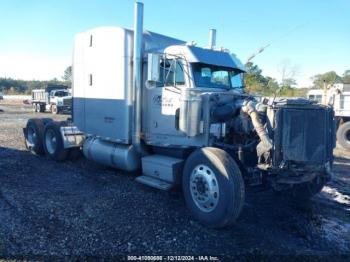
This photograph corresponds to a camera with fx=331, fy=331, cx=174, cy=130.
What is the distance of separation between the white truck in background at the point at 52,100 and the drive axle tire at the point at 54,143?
67.2ft

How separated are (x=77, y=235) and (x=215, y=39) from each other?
19.5 feet

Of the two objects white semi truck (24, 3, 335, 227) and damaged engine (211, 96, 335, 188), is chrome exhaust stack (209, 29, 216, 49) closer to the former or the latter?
white semi truck (24, 3, 335, 227)

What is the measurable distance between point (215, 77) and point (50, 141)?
5.72 meters

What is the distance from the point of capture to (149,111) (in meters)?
7.15

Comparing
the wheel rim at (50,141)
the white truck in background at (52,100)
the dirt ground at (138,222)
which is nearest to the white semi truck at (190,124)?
the dirt ground at (138,222)

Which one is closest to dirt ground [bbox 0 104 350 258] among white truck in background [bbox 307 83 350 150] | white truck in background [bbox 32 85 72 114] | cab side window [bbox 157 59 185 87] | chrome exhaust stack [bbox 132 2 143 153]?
chrome exhaust stack [bbox 132 2 143 153]

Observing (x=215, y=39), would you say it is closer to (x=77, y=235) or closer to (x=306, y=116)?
(x=306, y=116)

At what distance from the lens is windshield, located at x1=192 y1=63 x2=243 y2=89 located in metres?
6.51

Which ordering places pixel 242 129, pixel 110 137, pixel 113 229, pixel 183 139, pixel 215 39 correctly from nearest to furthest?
1. pixel 113 229
2. pixel 242 129
3. pixel 183 139
4. pixel 110 137
5. pixel 215 39

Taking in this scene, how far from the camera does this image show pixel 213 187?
5.23 m

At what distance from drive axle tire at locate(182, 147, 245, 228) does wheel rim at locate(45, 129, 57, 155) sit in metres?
5.48

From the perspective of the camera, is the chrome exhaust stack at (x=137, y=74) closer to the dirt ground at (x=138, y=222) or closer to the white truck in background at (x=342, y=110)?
the dirt ground at (x=138, y=222)

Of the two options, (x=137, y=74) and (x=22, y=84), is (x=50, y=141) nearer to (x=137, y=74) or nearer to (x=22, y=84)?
(x=137, y=74)

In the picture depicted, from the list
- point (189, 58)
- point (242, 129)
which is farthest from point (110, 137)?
point (242, 129)
